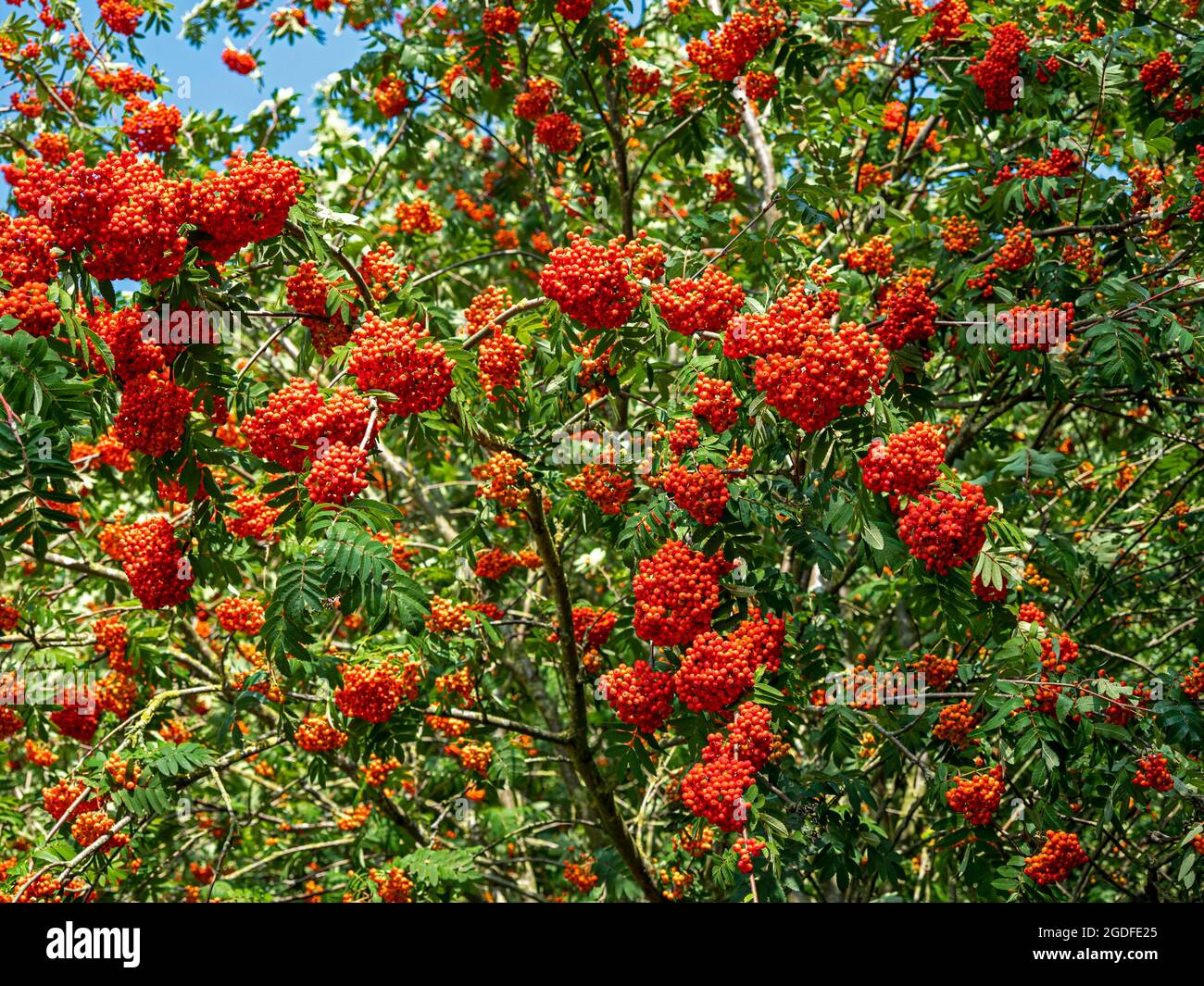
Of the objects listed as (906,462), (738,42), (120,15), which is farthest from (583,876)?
(120,15)

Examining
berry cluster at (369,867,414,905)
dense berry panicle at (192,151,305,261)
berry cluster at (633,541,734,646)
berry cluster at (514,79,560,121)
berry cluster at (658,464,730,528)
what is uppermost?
berry cluster at (514,79,560,121)

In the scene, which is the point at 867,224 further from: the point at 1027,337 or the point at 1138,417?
the point at 1138,417

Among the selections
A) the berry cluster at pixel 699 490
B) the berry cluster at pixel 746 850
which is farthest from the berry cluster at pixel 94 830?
the berry cluster at pixel 699 490

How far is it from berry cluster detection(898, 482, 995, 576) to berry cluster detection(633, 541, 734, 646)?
0.85m

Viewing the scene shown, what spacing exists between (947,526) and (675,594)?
115 cm

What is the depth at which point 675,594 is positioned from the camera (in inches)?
169

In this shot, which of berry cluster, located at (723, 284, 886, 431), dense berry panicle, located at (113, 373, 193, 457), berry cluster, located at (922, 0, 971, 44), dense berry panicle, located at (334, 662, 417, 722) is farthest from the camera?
berry cluster, located at (922, 0, 971, 44)

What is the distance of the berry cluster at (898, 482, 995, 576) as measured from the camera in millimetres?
4074

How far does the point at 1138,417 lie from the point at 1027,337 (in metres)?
3.76

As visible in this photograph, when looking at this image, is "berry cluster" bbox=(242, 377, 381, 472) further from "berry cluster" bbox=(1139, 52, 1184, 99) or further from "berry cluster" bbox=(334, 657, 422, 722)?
"berry cluster" bbox=(1139, 52, 1184, 99)

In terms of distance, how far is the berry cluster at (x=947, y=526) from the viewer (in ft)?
13.4

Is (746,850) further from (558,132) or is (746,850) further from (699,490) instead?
(558,132)

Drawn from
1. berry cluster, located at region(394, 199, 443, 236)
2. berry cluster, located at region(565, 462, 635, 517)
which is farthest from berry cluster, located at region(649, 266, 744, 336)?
berry cluster, located at region(394, 199, 443, 236)
